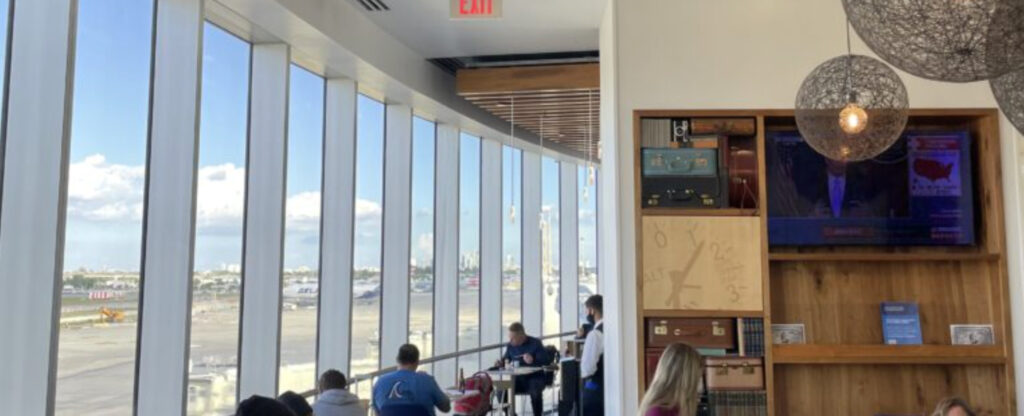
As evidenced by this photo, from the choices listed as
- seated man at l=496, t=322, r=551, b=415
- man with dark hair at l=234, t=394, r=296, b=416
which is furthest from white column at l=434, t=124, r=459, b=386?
man with dark hair at l=234, t=394, r=296, b=416

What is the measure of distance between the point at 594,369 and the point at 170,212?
4.04 m

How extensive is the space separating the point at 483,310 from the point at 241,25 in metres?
5.93

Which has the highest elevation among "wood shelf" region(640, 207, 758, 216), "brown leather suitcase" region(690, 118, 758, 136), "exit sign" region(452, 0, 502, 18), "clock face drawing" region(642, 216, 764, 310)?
"exit sign" region(452, 0, 502, 18)

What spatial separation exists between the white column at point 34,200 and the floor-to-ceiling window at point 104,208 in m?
0.14

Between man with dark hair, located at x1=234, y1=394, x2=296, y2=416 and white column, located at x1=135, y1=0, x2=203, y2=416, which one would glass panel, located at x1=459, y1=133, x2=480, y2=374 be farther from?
man with dark hair, located at x1=234, y1=394, x2=296, y2=416

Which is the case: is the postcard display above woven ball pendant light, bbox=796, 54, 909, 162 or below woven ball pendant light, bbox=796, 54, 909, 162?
below

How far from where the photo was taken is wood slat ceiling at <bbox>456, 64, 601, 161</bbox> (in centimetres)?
775

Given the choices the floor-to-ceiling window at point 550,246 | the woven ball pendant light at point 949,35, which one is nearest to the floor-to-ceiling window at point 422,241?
the floor-to-ceiling window at point 550,246

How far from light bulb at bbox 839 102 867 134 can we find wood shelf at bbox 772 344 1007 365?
5.31 feet

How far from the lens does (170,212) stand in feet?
15.0

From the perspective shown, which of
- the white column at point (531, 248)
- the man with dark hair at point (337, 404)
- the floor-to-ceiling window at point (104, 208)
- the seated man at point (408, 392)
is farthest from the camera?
the white column at point (531, 248)

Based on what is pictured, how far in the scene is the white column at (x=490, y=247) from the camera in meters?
10.4

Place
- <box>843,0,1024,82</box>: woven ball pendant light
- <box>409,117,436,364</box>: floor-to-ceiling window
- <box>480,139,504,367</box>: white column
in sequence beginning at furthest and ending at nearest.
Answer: <box>480,139,504,367</box>: white column, <box>409,117,436,364</box>: floor-to-ceiling window, <box>843,0,1024,82</box>: woven ball pendant light

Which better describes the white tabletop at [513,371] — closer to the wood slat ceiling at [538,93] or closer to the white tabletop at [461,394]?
the white tabletop at [461,394]
